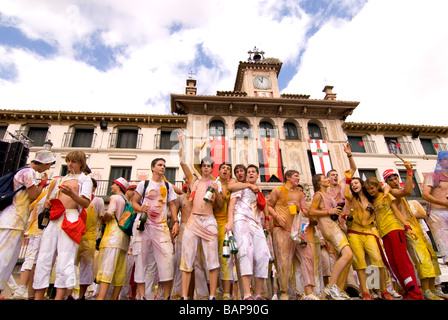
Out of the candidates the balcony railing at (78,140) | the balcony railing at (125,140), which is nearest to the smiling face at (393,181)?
the balcony railing at (125,140)

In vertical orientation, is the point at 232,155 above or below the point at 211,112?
below

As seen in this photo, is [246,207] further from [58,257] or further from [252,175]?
[58,257]

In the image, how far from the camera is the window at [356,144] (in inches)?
703

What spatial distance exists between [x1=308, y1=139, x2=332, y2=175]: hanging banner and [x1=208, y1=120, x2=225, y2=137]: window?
6.07 meters

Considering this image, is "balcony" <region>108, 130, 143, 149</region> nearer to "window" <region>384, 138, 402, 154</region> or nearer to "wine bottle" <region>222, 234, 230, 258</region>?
"wine bottle" <region>222, 234, 230, 258</region>

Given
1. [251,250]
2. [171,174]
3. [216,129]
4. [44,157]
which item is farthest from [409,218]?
[216,129]

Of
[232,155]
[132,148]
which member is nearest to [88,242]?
[232,155]

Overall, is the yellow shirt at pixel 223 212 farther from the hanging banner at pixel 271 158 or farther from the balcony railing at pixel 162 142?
the balcony railing at pixel 162 142

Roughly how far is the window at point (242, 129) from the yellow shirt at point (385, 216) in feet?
41.3

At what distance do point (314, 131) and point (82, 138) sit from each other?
1621cm

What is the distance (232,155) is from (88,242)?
1174 centimetres

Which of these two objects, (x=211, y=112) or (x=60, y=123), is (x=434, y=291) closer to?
(x=211, y=112)

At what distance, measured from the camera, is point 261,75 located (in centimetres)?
1962
